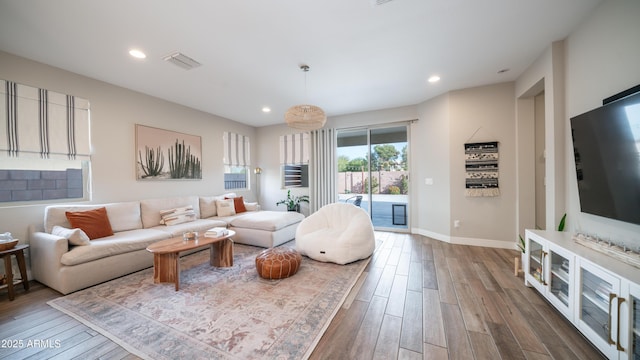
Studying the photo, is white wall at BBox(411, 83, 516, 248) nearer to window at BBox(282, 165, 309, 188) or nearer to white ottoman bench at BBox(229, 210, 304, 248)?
white ottoman bench at BBox(229, 210, 304, 248)

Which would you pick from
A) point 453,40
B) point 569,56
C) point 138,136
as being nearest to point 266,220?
Answer: point 138,136

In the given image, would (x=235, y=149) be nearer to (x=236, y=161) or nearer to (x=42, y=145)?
(x=236, y=161)

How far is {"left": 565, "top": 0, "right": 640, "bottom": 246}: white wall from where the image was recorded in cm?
173

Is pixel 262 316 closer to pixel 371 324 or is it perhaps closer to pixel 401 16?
Answer: pixel 371 324

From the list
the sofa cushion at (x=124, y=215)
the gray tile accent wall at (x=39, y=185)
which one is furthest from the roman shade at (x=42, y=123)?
the sofa cushion at (x=124, y=215)

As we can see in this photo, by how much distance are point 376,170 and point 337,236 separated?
247cm

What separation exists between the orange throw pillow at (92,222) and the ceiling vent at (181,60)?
2.26 meters

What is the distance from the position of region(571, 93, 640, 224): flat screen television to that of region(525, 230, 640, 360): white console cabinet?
0.40 metres

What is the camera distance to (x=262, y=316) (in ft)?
6.35

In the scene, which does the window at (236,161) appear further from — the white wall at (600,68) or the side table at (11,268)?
the white wall at (600,68)

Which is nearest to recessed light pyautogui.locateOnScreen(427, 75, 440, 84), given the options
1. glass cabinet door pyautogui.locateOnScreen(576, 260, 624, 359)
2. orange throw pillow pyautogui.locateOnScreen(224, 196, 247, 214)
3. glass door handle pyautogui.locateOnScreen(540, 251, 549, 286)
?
glass door handle pyautogui.locateOnScreen(540, 251, 549, 286)

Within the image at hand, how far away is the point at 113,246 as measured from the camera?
266cm

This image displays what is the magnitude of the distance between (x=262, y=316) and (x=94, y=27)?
3.21 m

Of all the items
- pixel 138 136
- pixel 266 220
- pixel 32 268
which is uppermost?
pixel 138 136
